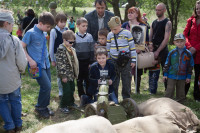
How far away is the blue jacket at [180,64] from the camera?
5.17 metres

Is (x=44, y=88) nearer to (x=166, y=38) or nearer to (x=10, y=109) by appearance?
(x=10, y=109)

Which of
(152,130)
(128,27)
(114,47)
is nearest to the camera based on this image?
(152,130)

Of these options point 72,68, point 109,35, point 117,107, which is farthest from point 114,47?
point 117,107

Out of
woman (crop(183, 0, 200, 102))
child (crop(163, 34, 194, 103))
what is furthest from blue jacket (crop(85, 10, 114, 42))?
woman (crop(183, 0, 200, 102))

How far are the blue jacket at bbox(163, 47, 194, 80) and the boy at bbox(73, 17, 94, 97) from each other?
175cm

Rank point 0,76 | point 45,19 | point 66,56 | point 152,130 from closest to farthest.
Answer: point 152,130, point 0,76, point 45,19, point 66,56

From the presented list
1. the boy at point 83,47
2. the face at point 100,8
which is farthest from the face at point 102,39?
the face at point 100,8

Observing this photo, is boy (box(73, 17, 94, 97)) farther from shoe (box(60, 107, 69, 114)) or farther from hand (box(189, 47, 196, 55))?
hand (box(189, 47, 196, 55))

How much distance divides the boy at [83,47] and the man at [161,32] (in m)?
1.69

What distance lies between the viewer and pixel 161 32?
5.81 m

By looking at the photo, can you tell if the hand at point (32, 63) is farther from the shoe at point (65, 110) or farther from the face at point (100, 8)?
the face at point (100, 8)

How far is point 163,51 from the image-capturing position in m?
5.86

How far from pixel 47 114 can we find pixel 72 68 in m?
1.00

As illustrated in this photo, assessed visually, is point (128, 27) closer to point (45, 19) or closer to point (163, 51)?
point (163, 51)
